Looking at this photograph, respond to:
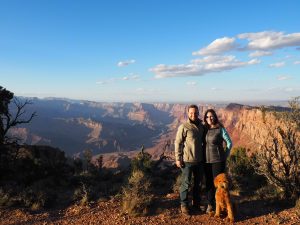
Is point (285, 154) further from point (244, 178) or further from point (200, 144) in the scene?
point (200, 144)

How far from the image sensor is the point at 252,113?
114m

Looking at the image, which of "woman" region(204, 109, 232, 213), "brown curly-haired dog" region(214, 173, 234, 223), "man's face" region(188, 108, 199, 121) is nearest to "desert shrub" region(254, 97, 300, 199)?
"woman" region(204, 109, 232, 213)

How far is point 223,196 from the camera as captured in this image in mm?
6902

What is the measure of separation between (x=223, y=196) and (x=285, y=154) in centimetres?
259

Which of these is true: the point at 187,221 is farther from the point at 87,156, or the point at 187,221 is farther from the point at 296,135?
the point at 87,156

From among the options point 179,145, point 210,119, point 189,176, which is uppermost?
point 210,119

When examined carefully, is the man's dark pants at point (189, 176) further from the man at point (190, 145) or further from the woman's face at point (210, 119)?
the woman's face at point (210, 119)

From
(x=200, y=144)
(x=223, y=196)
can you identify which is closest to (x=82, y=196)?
(x=200, y=144)

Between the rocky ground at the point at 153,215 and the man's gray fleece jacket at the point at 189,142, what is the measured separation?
52.9 inches

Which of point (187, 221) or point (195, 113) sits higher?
point (195, 113)

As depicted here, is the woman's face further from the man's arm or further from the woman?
the man's arm

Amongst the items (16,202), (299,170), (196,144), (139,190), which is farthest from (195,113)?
(16,202)

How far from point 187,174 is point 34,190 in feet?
15.5

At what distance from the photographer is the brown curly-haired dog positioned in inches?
268
